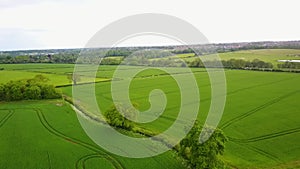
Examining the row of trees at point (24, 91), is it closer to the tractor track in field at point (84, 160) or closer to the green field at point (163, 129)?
the green field at point (163, 129)

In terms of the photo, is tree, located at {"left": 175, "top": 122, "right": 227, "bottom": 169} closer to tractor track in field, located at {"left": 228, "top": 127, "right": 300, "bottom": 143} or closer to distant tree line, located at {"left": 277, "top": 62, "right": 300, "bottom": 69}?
tractor track in field, located at {"left": 228, "top": 127, "right": 300, "bottom": 143}

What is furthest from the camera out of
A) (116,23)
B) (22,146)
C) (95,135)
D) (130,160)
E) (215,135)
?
(95,135)

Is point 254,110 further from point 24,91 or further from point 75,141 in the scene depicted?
point 24,91

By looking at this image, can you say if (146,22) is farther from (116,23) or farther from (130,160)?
(130,160)

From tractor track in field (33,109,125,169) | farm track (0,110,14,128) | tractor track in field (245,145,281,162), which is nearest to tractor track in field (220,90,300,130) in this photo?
tractor track in field (245,145,281,162)

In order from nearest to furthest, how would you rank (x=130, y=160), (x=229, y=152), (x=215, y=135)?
(x=215, y=135) < (x=130, y=160) < (x=229, y=152)

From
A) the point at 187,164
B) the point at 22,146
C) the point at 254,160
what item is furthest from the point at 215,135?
the point at 22,146
